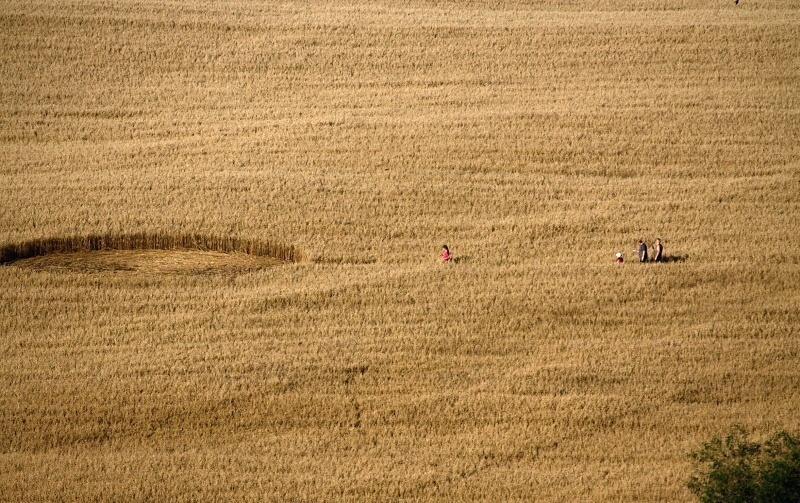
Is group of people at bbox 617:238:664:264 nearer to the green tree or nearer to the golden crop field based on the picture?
the golden crop field

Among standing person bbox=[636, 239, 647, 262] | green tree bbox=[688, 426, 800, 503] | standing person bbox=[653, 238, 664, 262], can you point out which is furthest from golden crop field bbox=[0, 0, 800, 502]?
green tree bbox=[688, 426, 800, 503]

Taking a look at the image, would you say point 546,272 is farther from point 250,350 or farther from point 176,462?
point 176,462

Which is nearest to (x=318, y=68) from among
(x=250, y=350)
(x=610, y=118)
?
(x=610, y=118)

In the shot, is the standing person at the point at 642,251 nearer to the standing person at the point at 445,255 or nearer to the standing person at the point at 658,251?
the standing person at the point at 658,251

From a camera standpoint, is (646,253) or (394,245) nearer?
(646,253)

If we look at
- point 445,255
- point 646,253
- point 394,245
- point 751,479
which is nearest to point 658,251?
point 646,253

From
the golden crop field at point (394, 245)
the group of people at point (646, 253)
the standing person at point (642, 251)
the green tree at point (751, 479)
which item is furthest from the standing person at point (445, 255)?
the green tree at point (751, 479)

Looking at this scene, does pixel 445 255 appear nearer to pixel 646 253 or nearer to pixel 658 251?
pixel 646 253

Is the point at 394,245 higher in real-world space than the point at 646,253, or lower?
higher
